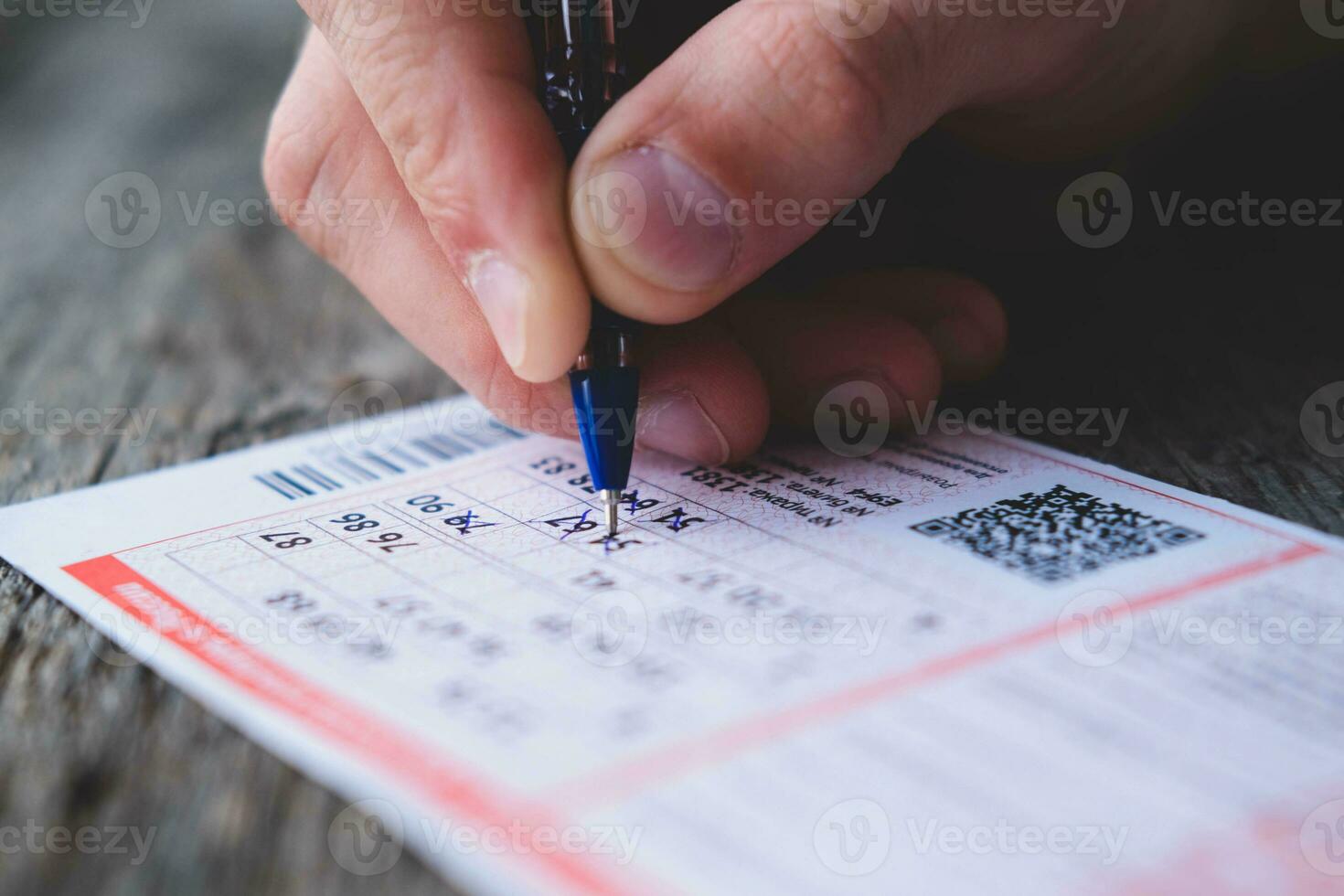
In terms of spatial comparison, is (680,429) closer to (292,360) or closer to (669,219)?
(669,219)

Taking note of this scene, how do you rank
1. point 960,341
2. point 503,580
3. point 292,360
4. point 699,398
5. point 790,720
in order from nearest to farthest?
point 790,720 < point 503,580 < point 699,398 < point 960,341 < point 292,360

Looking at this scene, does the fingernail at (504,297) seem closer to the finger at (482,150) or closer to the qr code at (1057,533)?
the finger at (482,150)

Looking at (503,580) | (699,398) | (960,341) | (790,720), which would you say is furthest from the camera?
(960,341)

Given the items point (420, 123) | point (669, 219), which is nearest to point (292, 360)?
point (420, 123)

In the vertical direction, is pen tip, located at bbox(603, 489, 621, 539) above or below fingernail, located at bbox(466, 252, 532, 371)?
below

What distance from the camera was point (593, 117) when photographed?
52cm

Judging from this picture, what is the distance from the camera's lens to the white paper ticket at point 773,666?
0.96ft

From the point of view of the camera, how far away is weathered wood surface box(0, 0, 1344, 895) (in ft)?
1.07

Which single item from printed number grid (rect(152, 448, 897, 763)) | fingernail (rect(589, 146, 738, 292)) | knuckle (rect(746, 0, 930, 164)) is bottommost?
printed number grid (rect(152, 448, 897, 763))

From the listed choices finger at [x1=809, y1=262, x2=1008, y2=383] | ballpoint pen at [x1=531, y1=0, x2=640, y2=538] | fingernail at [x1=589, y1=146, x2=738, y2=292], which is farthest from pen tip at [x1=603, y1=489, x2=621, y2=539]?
finger at [x1=809, y1=262, x2=1008, y2=383]

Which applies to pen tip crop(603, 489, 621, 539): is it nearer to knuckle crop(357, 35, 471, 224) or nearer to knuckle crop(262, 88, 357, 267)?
knuckle crop(357, 35, 471, 224)

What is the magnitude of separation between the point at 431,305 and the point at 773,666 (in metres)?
0.38

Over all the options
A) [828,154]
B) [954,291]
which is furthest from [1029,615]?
[954,291]

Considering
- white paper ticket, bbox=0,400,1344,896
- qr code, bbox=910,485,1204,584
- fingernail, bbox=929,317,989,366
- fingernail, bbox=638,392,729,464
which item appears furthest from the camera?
fingernail, bbox=929,317,989,366
